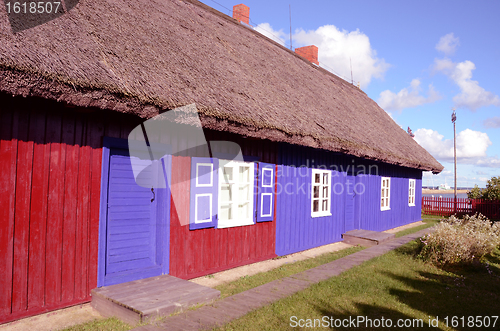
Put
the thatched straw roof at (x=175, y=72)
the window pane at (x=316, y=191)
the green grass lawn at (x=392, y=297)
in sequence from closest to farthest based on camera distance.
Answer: the thatched straw roof at (x=175, y=72)
the green grass lawn at (x=392, y=297)
the window pane at (x=316, y=191)

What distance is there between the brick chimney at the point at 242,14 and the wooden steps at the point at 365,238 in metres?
8.16

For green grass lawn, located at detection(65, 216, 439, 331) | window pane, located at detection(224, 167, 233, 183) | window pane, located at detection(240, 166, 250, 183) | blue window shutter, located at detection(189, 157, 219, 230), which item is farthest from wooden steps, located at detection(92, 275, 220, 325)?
window pane, located at detection(240, 166, 250, 183)

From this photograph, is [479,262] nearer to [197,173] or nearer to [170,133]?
[197,173]

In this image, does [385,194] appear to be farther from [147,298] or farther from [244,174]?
[147,298]

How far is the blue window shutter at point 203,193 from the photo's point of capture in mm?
6016

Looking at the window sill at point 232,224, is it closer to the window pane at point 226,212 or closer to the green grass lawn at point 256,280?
the window pane at point 226,212

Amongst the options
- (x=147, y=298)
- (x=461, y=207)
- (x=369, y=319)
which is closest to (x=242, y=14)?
(x=147, y=298)

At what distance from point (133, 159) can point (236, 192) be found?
2389 millimetres

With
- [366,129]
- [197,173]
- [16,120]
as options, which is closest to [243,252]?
[197,173]

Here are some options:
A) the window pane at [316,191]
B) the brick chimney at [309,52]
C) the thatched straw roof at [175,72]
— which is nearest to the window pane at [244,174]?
the thatched straw roof at [175,72]

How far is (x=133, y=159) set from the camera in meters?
5.28

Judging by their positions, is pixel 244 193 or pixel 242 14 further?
pixel 242 14

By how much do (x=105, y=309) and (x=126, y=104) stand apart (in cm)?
258

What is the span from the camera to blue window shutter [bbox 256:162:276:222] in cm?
742
